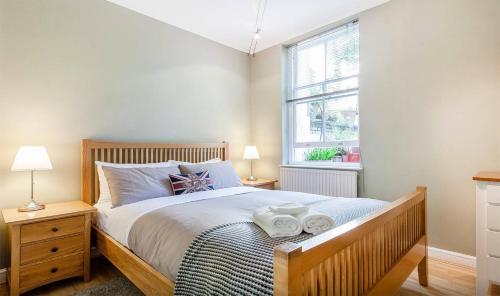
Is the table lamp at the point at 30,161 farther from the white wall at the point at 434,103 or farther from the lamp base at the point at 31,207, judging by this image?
the white wall at the point at 434,103

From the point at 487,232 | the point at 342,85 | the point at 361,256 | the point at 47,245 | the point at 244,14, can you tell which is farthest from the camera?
the point at 342,85

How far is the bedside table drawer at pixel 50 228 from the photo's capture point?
6.22 ft

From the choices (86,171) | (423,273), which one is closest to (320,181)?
(423,273)

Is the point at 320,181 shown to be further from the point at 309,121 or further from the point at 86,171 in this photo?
the point at 86,171

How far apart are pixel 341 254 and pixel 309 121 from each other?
273cm

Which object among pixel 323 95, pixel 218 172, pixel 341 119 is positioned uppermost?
pixel 323 95

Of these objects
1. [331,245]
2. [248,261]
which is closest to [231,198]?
[248,261]

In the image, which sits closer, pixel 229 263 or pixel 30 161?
pixel 229 263

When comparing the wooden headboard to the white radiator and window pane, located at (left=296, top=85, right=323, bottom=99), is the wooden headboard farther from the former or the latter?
window pane, located at (left=296, top=85, right=323, bottom=99)

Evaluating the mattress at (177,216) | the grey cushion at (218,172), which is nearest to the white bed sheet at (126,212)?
the mattress at (177,216)

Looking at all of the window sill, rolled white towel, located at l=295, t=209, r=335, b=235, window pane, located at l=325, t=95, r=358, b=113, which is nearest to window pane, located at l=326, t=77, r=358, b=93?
window pane, located at l=325, t=95, r=358, b=113

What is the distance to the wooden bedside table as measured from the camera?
1858 mm

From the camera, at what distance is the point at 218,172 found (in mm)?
2908

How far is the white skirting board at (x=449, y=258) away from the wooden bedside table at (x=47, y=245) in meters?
0.22
